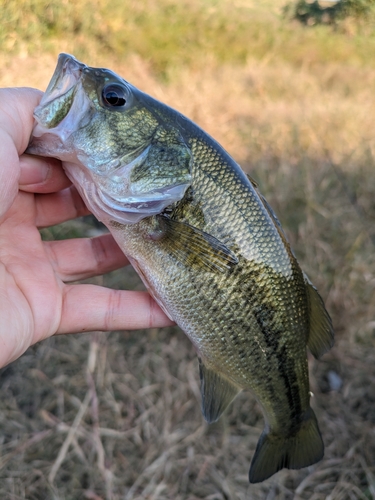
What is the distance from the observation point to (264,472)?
1783mm

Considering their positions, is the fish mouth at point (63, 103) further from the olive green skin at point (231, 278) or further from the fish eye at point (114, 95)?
the olive green skin at point (231, 278)

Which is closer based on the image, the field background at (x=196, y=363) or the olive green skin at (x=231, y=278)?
the olive green skin at (x=231, y=278)

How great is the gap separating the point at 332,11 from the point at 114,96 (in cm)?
601

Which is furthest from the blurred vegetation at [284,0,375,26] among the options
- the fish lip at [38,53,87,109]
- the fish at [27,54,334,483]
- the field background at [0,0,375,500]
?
the fish lip at [38,53,87,109]

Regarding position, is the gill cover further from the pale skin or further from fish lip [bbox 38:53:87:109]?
the pale skin

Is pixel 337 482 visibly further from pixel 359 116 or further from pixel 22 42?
pixel 22 42

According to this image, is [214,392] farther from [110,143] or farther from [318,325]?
[110,143]

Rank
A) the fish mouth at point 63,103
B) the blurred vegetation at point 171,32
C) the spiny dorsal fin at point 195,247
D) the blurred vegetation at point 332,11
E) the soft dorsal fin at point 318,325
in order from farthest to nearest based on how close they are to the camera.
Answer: the blurred vegetation at point 171,32 < the blurred vegetation at point 332,11 < the soft dorsal fin at point 318,325 < the spiny dorsal fin at point 195,247 < the fish mouth at point 63,103

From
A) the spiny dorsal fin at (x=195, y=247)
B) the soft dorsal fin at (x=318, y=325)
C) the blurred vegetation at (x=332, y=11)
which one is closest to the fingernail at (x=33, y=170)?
the spiny dorsal fin at (x=195, y=247)

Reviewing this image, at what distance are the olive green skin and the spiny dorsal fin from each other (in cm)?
2

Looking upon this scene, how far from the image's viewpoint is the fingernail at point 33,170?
1568 mm

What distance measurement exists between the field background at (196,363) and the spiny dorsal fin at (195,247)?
1544 mm

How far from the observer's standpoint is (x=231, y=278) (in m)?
1.54

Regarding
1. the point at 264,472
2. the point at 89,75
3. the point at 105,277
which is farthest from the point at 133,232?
the point at 105,277
